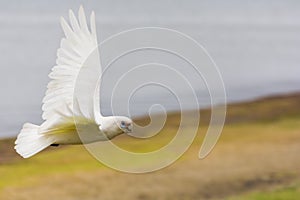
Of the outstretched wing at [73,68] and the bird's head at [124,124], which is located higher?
the outstretched wing at [73,68]

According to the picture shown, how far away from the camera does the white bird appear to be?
1.86 meters

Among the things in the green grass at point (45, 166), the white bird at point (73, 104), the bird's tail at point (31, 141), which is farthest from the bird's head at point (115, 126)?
the green grass at point (45, 166)

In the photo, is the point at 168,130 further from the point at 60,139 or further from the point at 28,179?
the point at 60,139

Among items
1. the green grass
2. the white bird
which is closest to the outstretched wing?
the white bird

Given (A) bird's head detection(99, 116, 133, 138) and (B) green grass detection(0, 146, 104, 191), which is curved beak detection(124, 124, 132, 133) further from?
(B) green grass detection(0, 146, 104, 191)

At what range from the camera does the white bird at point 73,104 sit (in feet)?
6.11

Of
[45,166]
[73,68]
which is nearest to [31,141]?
[73,68]

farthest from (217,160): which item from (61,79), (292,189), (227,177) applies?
(61,79)

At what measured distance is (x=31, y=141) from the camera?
1.98m

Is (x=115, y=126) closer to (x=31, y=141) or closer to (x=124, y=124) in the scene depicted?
(x=124, y=124)

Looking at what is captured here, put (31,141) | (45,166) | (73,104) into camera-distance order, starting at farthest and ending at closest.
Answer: (45,166)
(31,141)
(73,104)

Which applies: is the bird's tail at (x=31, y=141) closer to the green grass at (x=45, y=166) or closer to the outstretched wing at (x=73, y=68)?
the outstretched wing at (x=73, y=68)

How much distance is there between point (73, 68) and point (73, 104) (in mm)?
219

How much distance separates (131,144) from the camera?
9.66 ft
